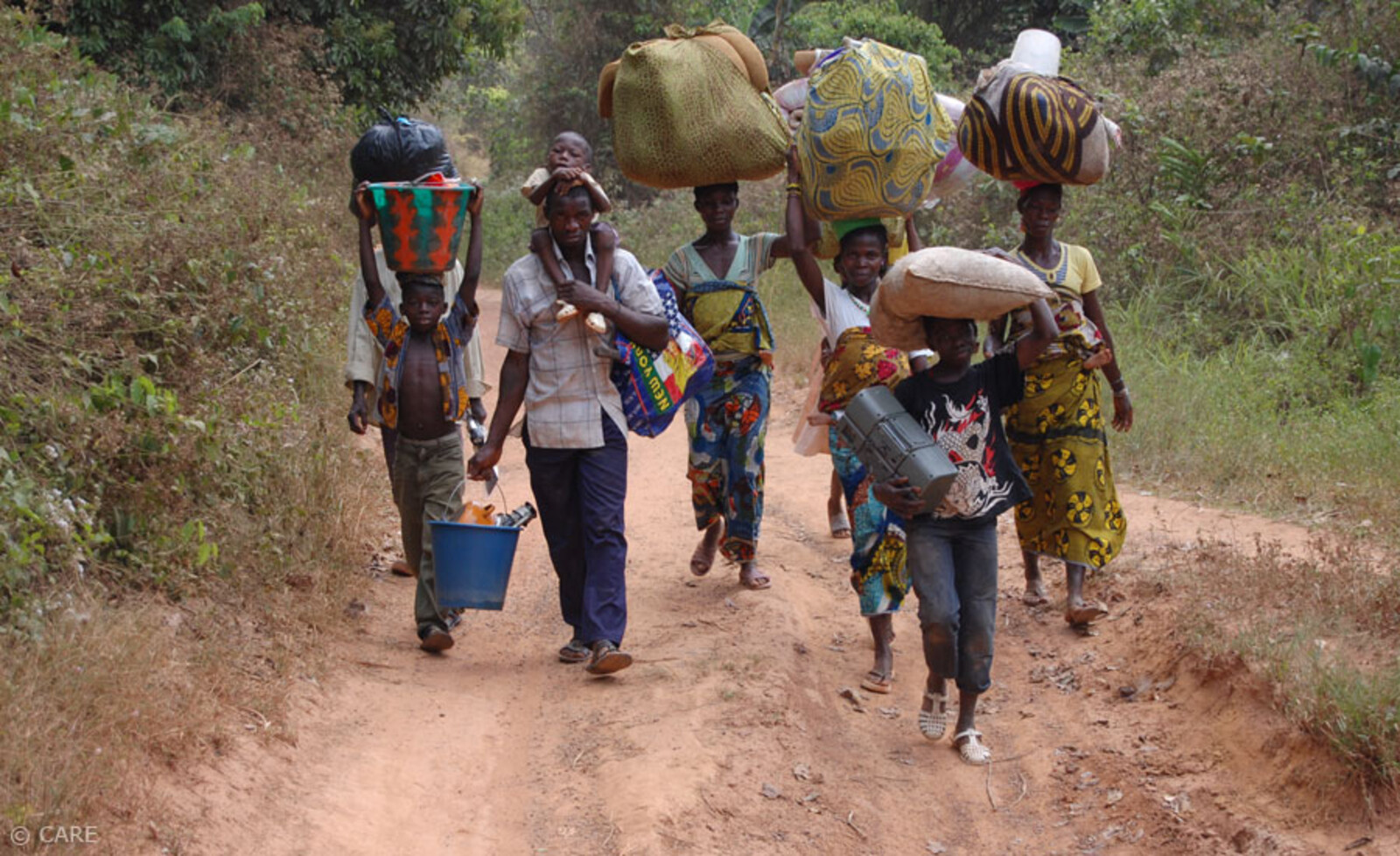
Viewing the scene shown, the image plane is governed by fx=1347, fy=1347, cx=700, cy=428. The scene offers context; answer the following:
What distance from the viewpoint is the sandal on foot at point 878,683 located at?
5355mm

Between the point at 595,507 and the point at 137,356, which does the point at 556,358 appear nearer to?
the point at 595,507

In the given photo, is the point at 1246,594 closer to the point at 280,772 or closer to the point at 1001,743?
the point at 1001,743

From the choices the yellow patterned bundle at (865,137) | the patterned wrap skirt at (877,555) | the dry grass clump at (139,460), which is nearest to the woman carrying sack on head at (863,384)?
the patterned wrap skirt at (877,555)

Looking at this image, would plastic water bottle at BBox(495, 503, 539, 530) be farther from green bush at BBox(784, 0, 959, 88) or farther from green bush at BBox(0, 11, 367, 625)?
green bush at BBox(784, 0, 959, 88)

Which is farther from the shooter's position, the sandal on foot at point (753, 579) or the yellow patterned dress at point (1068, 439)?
the sandal on foot at point (753, 579)

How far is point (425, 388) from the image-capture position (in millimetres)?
5578

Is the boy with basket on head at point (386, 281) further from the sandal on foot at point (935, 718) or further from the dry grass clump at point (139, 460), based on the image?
the sandal on foot at point (935, 718)

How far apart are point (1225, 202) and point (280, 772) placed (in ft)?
28.5

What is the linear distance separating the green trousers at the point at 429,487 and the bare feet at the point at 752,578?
59.4 inches

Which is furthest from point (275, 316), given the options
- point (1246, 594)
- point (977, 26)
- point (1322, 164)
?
point (977, 26)

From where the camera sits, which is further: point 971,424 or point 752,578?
point 752,578

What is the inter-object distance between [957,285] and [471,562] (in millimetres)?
2175

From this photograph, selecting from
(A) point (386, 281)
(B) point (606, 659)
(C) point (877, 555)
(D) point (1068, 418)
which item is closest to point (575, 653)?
(B) point (606, 659)

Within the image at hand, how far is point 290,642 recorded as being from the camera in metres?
5.04
